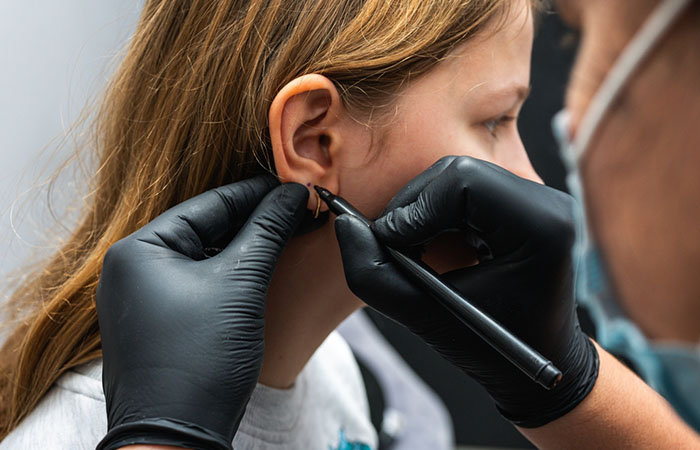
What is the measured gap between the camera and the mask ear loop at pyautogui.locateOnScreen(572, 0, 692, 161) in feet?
0.72

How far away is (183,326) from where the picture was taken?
68 cm

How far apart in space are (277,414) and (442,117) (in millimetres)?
501

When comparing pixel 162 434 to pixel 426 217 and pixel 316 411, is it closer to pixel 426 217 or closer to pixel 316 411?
pixel 426 217

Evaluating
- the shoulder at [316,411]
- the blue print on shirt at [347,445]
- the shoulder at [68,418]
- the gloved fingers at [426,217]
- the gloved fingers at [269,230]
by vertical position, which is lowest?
the blue print on shirt at [347,445]

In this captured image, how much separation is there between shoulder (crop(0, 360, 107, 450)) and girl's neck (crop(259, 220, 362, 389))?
234 millimetres

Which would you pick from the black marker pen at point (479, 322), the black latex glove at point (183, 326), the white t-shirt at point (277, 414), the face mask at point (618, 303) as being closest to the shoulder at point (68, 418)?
the white t-shirt at point (277, 414)

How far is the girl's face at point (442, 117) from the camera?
0.84 metres

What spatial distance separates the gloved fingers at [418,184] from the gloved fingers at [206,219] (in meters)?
0.16

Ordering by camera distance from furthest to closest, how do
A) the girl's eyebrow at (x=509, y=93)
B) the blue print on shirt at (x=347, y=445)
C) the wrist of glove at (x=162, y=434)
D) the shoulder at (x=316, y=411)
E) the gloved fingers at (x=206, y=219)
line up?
1. the blue print on shirt at (x=347, y=445)
2. the shoulder at (x=316, y=411)
3. the girl's eyebrow at (x=509, y=93)
4. the gloved fingers at (x=206, y=219)
5. the wrist of glove at (x=162, y=434)

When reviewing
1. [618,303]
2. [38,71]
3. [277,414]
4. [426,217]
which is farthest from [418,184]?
[38,71]

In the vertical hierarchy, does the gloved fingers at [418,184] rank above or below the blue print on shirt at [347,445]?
above

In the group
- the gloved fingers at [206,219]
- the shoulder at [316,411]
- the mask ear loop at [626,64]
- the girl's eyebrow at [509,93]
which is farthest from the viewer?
the shoulder at [316,411]

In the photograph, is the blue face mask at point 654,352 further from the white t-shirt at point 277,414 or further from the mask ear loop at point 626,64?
the white t-shirt at point 277,414

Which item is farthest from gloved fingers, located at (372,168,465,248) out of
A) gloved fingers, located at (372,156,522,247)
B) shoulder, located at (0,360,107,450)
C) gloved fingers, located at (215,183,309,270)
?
shoulder, located at (0,360,107,450)
